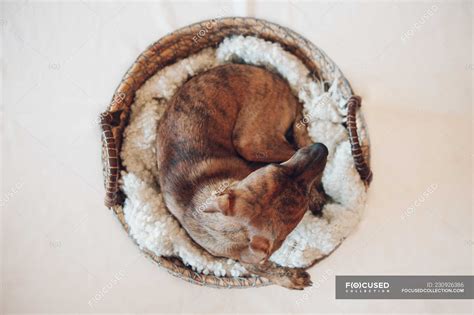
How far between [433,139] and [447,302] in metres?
0.60

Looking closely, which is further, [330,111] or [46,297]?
[46,297]

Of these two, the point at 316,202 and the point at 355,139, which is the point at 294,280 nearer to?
the point at 316,202

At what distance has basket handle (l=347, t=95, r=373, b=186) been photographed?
1301 mm

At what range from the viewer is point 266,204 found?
1.03 metres

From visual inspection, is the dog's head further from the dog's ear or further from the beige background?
the beige background

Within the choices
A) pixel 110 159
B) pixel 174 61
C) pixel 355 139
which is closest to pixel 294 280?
pixel 355 139

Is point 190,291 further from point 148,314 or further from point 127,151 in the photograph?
point 127,151

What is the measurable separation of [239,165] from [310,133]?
0.31 meters

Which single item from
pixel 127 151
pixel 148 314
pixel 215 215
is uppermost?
pixel 127 151

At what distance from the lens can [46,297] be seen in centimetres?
163

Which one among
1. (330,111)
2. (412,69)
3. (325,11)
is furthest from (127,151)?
(412,69)

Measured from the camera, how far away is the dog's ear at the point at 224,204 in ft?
3.32

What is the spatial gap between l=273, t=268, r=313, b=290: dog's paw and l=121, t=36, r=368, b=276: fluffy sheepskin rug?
0.08m

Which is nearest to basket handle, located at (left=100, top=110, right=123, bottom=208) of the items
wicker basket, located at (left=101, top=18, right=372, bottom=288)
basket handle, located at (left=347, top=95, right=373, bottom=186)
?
wicker basket, located at (left=101, top=18, right=372, bottom=288)
